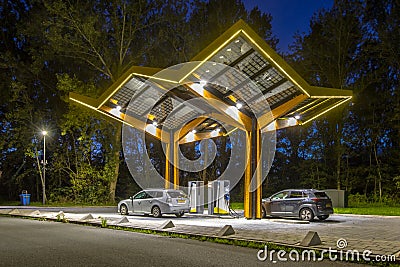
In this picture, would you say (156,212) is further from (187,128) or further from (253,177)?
(187,128)

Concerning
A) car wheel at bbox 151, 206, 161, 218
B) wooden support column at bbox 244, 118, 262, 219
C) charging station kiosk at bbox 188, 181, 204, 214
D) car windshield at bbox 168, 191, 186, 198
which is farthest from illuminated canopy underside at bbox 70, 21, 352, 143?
car wheel at bbox 151, 206, 161, 218

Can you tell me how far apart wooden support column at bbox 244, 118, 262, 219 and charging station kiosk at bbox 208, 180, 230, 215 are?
2.12 m

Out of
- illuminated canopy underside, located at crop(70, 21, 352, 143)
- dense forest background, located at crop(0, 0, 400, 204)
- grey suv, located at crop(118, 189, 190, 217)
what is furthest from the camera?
dense forest background, located at crop(0, 0, 400, 204)

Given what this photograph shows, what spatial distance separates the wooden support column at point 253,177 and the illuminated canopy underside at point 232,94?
2.30 ft

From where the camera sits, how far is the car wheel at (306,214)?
52.6ft

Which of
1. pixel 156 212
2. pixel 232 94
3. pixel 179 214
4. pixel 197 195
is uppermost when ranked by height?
pixel 232 94

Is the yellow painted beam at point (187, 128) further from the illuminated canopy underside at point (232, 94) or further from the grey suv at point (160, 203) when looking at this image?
the grey suv at point (160, 203)

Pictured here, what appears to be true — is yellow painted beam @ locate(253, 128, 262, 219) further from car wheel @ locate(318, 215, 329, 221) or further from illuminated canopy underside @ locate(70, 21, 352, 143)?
car wheel @ locate(318, 215, 329, 221)

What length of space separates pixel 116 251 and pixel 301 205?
950 cm

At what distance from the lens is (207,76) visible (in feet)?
47.5

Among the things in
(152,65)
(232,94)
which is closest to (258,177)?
(232,94)

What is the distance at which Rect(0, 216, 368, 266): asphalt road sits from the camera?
24.8ft

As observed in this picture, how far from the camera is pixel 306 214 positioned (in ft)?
53.0

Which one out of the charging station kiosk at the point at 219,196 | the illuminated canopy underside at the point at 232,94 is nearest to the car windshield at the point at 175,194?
the charging station kiosk at the point at 219,196
